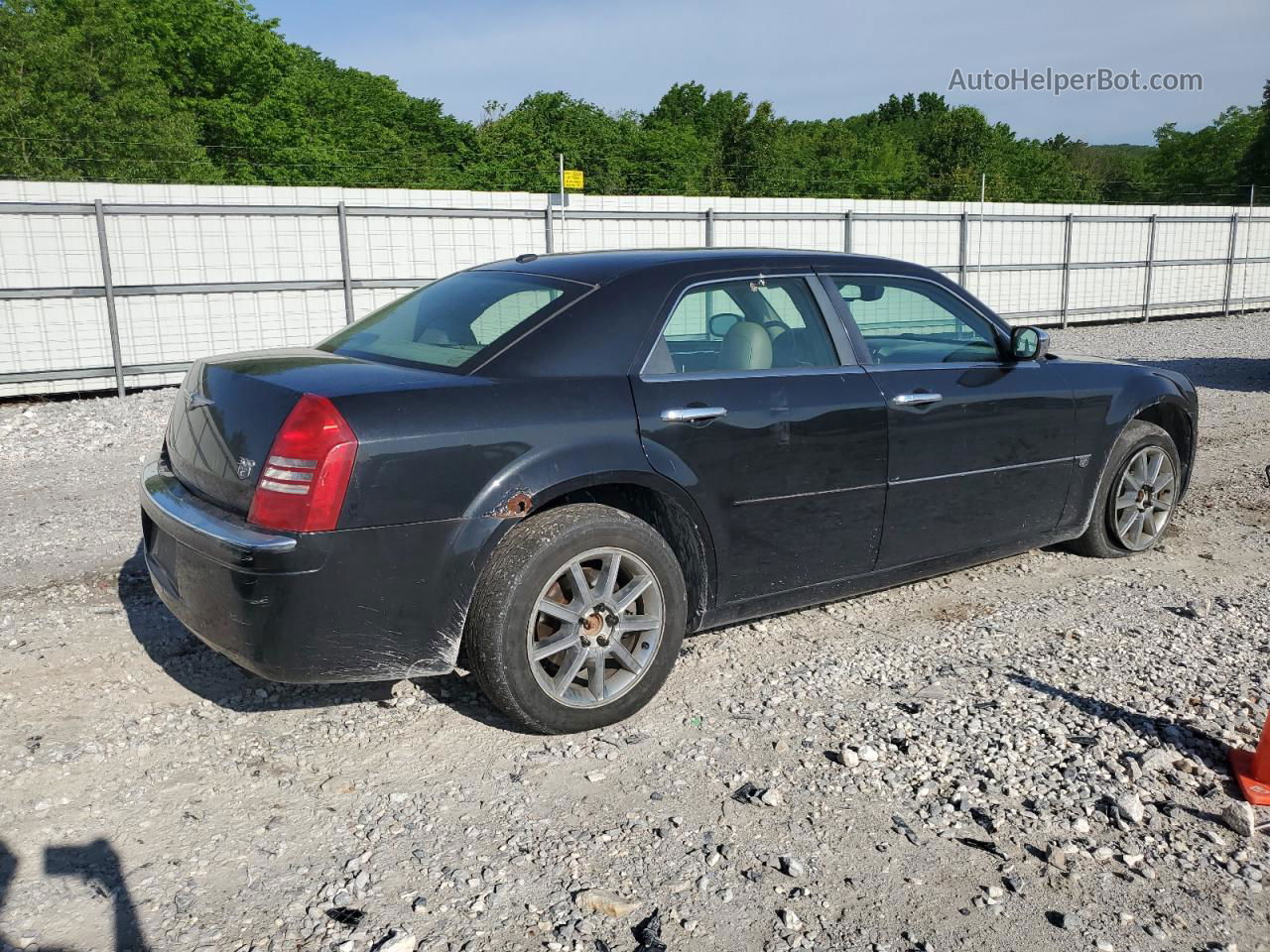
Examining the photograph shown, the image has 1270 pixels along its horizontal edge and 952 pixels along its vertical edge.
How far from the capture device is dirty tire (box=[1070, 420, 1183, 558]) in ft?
17.5

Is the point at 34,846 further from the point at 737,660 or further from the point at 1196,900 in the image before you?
the point at 1196,900

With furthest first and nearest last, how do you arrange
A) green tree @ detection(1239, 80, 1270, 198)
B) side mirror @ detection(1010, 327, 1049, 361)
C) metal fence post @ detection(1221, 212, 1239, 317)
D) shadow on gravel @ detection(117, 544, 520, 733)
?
green tree @ detection(1239, 80, 1270, 198) < metal fence post @ detection(1221, 212, 1239, 317) < side mirror @ detection(1010, 327, 1049, 361) < shadow on gravel @ detection(117, 544, 520, 733)

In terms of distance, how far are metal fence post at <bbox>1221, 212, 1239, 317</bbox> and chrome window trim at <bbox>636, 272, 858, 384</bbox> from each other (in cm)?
2180

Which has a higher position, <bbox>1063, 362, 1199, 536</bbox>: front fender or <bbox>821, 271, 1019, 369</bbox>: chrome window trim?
<bbox>821, 271, 1019, 369</bbox>: chrome window trim

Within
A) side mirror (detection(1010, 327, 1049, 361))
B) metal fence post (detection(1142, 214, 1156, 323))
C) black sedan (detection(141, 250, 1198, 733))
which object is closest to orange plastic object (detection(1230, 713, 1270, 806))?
black sedan (detection(141, 250, 1198, 733))

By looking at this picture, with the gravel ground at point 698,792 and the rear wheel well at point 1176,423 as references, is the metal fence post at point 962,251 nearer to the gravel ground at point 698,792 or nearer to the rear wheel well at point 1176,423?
the rear wheel well at point 1176,423

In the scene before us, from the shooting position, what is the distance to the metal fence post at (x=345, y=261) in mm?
12984

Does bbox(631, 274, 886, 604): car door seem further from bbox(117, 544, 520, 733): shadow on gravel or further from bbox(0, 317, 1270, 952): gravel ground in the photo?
bbox(117, 544, 520, 733): shadow on gravel

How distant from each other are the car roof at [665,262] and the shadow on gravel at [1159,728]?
1861 millimetres

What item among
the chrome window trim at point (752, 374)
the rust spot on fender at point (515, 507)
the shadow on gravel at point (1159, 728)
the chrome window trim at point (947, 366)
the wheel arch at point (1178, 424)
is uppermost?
the chrome window trim at point (752, 374)

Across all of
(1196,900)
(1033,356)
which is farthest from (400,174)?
(1196,900)

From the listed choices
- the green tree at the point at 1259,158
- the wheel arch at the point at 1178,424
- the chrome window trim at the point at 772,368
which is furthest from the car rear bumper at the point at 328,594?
the green tree at the point at 1259,158

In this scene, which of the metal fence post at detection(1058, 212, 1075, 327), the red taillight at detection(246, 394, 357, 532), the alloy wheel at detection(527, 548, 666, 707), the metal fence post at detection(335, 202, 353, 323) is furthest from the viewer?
the metal fence post at detection(1058, 212, 1075, 327)

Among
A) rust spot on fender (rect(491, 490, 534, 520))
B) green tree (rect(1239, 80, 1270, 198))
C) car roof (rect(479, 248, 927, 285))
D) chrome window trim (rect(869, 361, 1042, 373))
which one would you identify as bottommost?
rust spot on fender (rect(491, 490, 534, 520))
